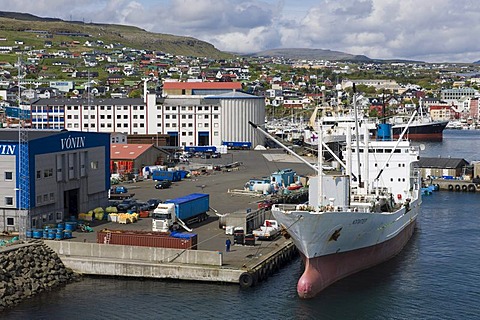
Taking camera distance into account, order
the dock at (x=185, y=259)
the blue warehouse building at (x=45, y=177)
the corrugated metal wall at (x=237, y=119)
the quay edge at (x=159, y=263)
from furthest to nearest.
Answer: the corrugated metal wall at (x=237, y=119)
the blue warehouse building at (x=45, y=177)
the dock at (x=185, y=259)
the quay edge at (x=159, y=263)

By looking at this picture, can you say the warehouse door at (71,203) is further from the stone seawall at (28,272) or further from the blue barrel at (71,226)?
the stone seawall at (28,272)

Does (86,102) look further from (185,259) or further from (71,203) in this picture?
(185,259)

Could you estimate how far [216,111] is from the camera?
8606 centimetres

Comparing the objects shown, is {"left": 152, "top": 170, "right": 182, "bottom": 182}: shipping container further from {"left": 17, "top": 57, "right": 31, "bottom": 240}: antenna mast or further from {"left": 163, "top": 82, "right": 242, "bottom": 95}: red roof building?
{"left": 163, "top": 82, "right": 242, "bottom": 95}: red roof building

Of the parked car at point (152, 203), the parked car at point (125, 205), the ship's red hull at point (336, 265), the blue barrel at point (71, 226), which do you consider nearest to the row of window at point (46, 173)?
the blue barrel at point (71, 226)

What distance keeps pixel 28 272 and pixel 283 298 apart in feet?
34.5

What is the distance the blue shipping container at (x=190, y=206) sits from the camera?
1442 inches

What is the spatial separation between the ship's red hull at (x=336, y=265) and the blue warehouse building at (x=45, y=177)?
46.1 ft

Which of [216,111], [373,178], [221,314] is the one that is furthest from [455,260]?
[216,111]

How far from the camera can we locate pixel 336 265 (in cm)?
2972

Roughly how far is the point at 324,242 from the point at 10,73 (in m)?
177

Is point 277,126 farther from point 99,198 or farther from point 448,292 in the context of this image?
point 448,292

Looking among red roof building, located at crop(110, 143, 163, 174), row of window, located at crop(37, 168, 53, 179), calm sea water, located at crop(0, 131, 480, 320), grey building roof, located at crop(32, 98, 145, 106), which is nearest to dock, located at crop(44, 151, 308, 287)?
calm sea water, located at crop(0, 131, 480, 320)

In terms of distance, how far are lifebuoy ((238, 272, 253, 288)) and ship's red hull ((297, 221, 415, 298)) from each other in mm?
1963
